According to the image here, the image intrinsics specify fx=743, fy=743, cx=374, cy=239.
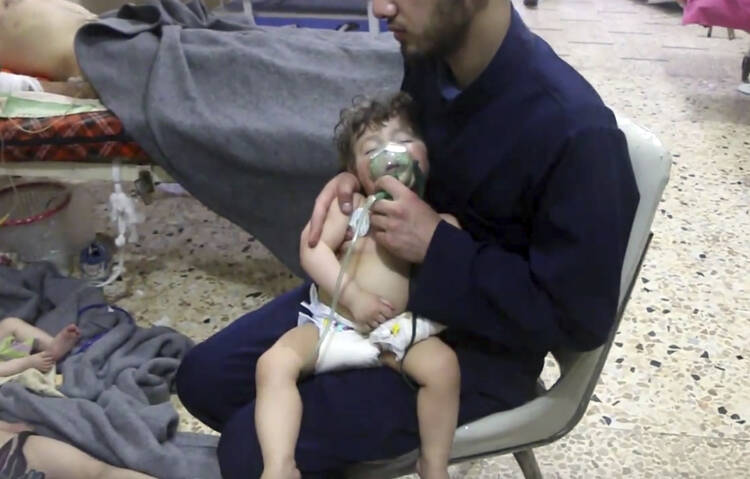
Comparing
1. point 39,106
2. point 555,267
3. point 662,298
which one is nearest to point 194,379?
point 555,267

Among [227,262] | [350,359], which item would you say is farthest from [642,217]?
[227,262]

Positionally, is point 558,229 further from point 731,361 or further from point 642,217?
point 731,361

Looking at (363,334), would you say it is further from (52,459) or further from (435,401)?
(52,459)

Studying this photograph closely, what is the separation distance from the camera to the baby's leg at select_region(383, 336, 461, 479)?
84 centimetres

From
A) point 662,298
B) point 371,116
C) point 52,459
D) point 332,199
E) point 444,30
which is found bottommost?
point 662,298

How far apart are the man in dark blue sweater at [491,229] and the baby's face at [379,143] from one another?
0.8 inches

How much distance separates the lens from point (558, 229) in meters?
0.78

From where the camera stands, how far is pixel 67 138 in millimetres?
1601

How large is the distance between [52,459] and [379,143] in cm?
74

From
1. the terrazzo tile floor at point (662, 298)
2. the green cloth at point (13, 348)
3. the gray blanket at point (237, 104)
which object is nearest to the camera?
the terrazzo tile floor at point (662, 298)

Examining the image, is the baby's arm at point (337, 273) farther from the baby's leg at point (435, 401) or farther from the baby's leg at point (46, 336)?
the baby's leg at point (46, 336)

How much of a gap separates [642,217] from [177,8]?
144 centimetres

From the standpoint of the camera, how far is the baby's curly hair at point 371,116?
0.99 m

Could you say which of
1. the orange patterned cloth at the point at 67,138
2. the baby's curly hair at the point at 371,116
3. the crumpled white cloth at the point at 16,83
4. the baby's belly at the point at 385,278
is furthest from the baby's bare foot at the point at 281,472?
the crumpled white cloth at the point at 16,83
